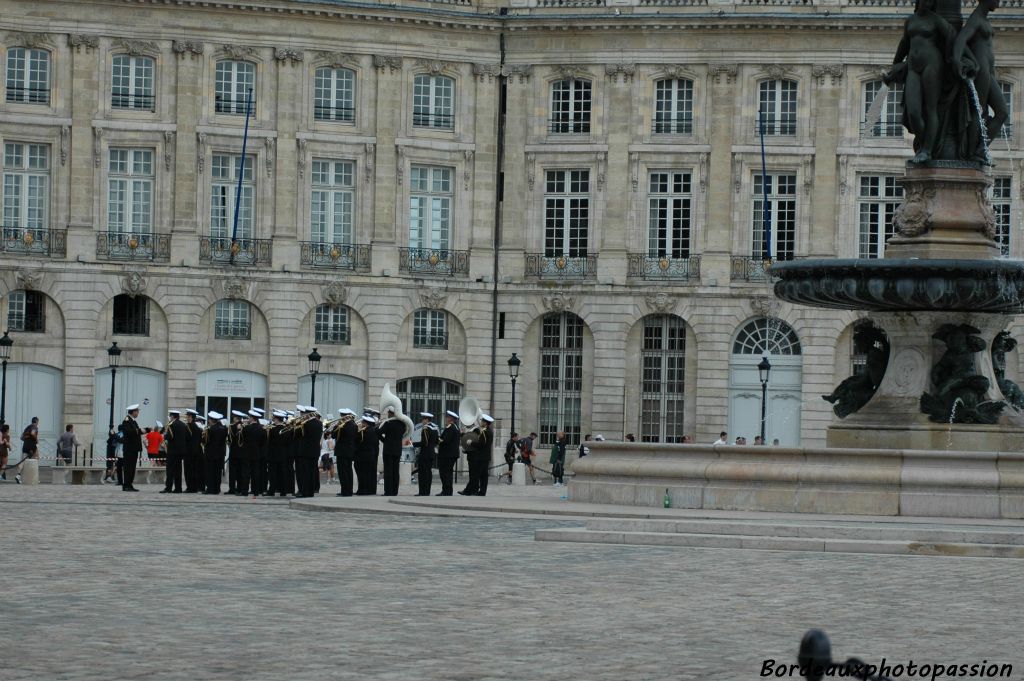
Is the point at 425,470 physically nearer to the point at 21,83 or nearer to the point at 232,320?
the point at 232,320

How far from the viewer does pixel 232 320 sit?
57594 millimetres

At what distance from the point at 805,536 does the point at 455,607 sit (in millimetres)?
7471

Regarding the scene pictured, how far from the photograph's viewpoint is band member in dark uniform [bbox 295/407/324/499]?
111 feet

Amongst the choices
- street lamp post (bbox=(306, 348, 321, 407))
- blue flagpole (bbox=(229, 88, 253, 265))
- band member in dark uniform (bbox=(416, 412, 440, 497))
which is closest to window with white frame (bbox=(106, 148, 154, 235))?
blue flagpole (bbox=(229, 88, 253, 265))

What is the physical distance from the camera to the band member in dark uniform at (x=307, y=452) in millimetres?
33938

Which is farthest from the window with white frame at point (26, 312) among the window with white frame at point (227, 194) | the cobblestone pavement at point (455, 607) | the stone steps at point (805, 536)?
the stone steps at point (805, 536)

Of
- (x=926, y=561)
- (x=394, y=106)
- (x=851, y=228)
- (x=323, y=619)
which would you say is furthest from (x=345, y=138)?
(x=323, y=619)

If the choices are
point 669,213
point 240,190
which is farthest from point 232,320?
point 669,213

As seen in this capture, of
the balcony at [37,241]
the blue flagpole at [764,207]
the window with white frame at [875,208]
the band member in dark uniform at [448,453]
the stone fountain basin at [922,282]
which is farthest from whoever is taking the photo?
the window with white frame at [875,208]

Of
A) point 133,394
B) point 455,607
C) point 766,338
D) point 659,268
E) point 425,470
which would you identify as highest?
point 659,268

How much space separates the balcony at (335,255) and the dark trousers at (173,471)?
20879 millimetres

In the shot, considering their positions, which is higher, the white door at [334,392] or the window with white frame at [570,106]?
the window with white frame at [570,106]

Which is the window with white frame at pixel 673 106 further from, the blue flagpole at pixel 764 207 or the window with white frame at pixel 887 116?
the window with white frame at pixel 887 116

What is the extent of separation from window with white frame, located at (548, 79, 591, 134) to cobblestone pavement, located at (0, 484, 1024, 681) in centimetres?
3505
